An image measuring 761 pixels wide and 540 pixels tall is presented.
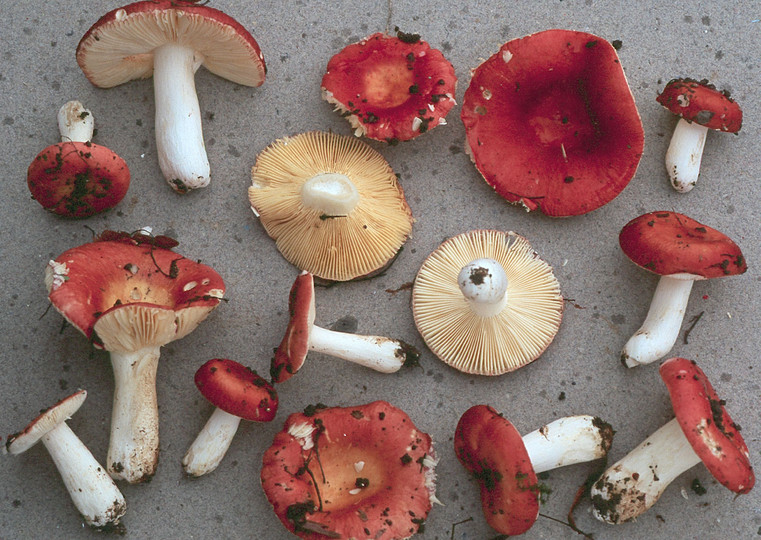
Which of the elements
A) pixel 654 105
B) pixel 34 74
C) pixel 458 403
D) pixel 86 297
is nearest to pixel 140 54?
pixel 34 74

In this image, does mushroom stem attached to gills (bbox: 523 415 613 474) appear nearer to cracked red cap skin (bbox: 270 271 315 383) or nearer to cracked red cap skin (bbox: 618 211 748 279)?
cracked red cap skin (bbox: 618 211 748 279)

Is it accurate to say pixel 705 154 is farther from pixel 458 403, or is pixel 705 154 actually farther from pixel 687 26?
pixel 458 403

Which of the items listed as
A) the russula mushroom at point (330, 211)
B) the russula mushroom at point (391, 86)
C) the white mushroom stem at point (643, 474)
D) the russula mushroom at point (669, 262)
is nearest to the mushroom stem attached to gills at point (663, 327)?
the russula mushroom at point (669, 262)

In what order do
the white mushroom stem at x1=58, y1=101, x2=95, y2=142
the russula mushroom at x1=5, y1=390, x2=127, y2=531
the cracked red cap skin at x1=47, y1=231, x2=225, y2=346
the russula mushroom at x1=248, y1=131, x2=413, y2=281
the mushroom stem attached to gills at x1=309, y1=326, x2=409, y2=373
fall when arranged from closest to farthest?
the cracked red cap skin at x1=47, y1=231, x2=225, y2=346 < the russula mushroom at x1=5, y1=390, x2=127, y2=531 < the mushroom stem attached to gills at x1=309, y1=326, x2=409, y2=373 < the russula mushroom at x1=248, y1=131, x2=413, y2=281 < the white mushroom stem at x1=58, y1=101, x2=95, y2=142

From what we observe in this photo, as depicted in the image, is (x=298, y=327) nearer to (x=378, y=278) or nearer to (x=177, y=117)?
(x=378, y=278)

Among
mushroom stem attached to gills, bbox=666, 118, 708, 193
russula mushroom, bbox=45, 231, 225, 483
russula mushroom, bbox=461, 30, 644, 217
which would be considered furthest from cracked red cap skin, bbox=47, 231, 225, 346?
mushroom stem attached to gills, bbox=666, 118, 708, 193

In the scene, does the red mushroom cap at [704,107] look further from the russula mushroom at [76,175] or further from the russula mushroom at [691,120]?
the russula mushroom at [76,175]
